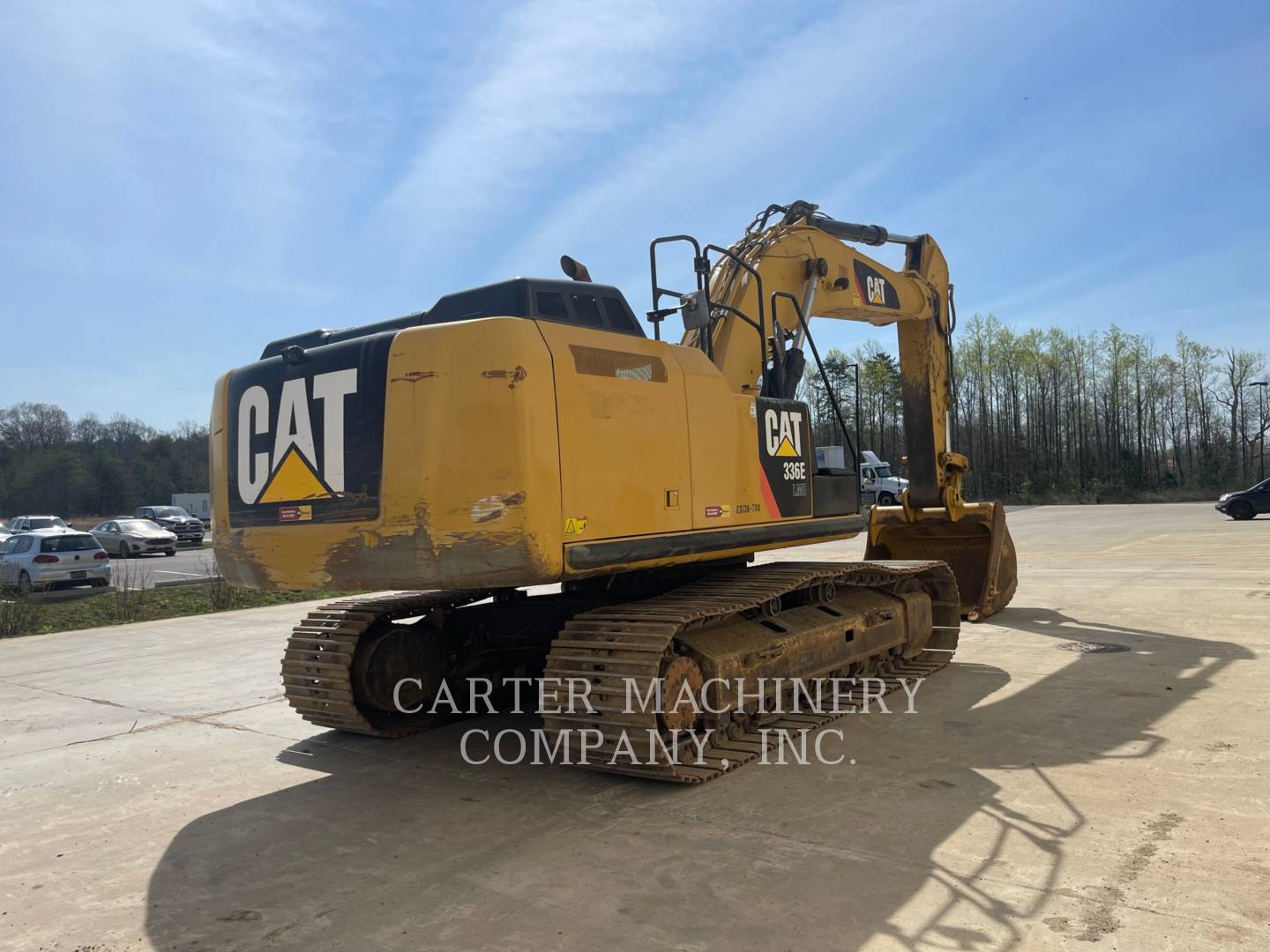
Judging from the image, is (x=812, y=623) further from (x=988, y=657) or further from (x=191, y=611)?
(x=191, y=611)

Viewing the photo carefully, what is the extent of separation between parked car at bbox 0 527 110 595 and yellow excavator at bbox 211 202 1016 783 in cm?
1459

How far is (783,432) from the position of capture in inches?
259

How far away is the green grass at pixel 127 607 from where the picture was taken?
45.3ft

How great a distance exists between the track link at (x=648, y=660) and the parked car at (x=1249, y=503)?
25.6m

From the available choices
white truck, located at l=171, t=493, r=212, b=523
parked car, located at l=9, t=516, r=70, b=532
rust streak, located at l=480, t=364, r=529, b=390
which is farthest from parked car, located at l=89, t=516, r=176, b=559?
white truck, located at l=171, t=493, r=212, b=523

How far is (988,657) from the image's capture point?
8562 mm

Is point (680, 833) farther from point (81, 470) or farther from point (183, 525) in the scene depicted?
point (81, 470)

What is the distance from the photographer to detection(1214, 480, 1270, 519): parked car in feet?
87.0

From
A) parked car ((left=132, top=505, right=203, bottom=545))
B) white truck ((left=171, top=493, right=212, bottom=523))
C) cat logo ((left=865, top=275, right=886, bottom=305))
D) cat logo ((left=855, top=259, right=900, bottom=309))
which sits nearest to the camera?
cat logo ((left=855, top=259, right=900, bottom=309))

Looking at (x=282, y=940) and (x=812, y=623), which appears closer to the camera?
(x=282, y=940)

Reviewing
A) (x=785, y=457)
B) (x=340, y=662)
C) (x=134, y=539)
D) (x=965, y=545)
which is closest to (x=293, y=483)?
(x=340, y=662)

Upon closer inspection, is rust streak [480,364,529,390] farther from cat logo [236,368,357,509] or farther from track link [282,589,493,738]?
track link [282,589,493,738]

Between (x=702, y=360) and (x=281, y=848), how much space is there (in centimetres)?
362

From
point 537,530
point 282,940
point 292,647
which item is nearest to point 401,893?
point 282,940
